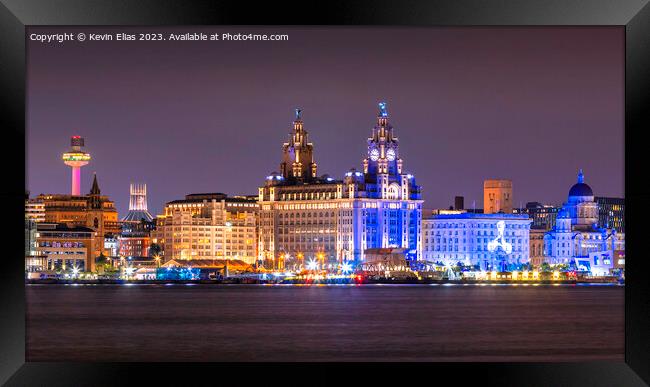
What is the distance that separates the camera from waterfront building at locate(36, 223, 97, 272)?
12268 cm

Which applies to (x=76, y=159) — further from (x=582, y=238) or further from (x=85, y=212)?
(x=582, y=238)

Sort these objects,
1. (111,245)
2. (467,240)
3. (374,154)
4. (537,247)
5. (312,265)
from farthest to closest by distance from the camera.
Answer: (111,245) → (537,247) → (467,240) → (374,154) → (312,265)

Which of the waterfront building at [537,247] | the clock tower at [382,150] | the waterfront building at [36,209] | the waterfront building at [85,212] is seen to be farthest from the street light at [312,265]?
the waterfront building at [85,212]

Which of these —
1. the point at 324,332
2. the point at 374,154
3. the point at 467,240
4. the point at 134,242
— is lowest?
the point at 324,332

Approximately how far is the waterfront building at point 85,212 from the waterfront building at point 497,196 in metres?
43.2

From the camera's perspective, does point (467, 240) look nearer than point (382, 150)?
No

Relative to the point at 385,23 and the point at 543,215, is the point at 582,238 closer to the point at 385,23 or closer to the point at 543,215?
the point at 543,215

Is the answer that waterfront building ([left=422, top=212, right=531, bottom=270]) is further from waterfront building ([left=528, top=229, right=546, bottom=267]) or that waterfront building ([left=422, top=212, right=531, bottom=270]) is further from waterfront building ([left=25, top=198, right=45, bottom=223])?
waterfront building ([left=25, top=198, right=45, bottom=223])

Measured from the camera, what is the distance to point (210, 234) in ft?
427

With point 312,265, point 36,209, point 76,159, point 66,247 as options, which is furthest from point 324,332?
point 76,159

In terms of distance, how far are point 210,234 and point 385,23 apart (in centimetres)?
11801

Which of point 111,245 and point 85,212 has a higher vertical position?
point 85,212

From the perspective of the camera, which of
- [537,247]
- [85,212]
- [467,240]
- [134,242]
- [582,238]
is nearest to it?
[467,240]

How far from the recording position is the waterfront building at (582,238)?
5143 inches
